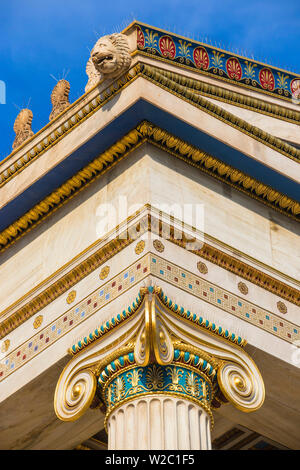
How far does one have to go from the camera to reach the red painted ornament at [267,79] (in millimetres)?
15891

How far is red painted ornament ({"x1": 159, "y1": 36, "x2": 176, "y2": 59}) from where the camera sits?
1440 cm

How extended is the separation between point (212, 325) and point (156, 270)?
92cm

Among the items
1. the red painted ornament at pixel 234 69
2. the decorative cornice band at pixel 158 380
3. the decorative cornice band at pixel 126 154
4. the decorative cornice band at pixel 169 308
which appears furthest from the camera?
the red painted ornament at pixel 234 69

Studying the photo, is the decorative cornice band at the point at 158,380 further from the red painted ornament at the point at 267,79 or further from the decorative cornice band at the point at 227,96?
the red painted ornament at the point at 267,79

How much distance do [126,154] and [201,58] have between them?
252cm

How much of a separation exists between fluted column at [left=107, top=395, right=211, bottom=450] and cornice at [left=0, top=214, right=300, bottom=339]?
6.81 feet

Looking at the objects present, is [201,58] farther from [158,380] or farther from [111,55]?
[158,380]

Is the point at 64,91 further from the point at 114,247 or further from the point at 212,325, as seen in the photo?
the point at 212,325

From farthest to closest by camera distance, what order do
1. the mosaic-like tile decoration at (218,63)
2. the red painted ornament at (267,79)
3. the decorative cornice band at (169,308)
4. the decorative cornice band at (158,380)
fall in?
the red painted ornament at (267,79), the mosaic-like tile decoration at (218,63), the decorative cornice band at (169,308), the decorative cornice band at (158,380)

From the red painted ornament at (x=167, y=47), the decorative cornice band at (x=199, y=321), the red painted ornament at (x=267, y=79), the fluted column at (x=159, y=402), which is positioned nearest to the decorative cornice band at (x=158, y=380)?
the fluted column at (x=159, y=402)

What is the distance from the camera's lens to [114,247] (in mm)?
12531

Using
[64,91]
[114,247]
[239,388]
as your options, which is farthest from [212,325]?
[64,91]

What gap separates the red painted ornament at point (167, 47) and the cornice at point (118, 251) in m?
3.19

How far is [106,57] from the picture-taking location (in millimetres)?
13320
